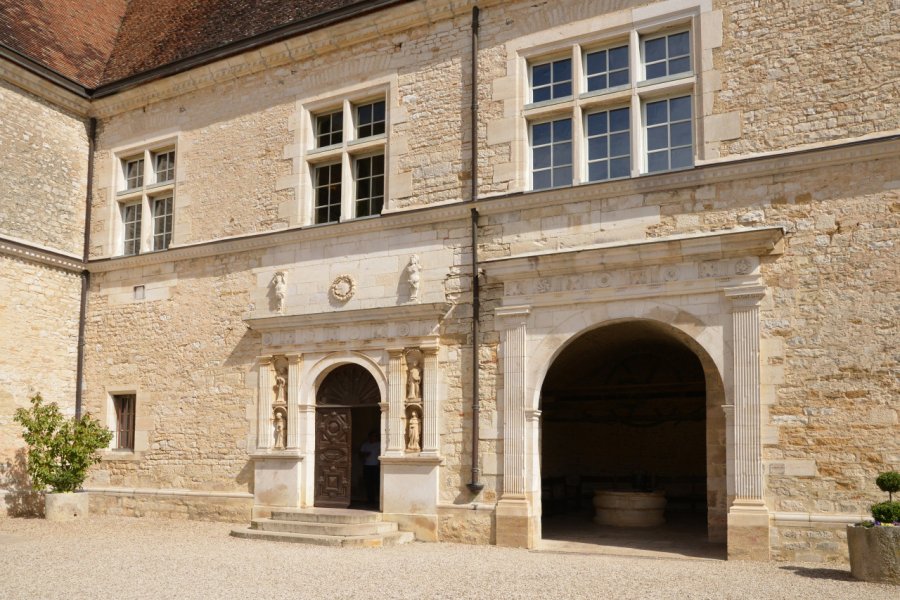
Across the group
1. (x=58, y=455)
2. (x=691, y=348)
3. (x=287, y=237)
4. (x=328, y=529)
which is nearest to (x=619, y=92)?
Answer: (x=691, y=348)

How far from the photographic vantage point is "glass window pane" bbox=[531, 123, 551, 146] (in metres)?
10.3

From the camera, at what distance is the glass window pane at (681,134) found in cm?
949

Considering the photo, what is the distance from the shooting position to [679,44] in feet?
31.6

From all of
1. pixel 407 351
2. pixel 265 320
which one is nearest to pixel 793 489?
pixel 407 351

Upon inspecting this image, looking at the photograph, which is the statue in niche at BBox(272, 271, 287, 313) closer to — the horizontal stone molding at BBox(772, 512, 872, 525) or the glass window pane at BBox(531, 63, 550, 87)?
the glass window pane at BBox(531, 63, 550, 87)

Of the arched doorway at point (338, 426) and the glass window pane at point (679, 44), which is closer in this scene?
the glass window pane at point (679, 44)

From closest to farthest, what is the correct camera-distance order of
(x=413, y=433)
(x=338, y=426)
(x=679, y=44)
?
(x=679, y=44), (x=413, y=433), (x=338, y=426)

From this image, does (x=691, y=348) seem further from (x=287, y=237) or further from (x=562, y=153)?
(x=287, y=237)

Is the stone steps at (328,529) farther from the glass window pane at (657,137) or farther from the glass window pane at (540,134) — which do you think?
the glass window pane at (657,137)

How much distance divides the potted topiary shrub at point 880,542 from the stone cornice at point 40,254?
35.5 ft

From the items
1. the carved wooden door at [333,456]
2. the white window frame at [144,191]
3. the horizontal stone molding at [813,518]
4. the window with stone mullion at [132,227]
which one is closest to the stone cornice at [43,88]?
the white window frame at [144,191]

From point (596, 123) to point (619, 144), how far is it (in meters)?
0.38

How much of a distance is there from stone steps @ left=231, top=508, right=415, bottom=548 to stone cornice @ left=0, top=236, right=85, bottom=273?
17.0ft

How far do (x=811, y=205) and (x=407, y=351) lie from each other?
15.2 ft
